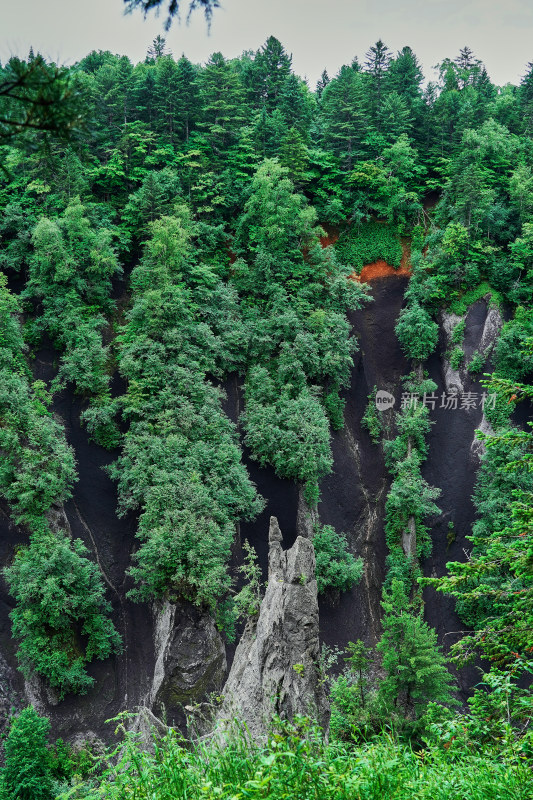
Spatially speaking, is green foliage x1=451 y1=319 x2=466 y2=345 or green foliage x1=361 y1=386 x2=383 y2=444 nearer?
green foliage x1=361 y1=386 x2=383 y2=444

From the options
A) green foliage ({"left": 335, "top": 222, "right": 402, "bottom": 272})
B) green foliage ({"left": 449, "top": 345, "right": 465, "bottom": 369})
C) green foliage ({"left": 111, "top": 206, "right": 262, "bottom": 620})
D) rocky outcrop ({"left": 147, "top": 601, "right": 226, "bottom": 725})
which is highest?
green foliage ({"left": 335, "top": 222, "right": 402, "bottom": 272})

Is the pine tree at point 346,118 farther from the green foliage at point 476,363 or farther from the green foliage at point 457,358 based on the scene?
the green foliage at point 476,363

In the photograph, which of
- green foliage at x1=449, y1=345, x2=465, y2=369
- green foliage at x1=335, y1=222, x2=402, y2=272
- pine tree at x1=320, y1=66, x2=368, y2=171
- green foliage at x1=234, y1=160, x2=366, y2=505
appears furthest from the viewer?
pine tree at x1=320, y1=66, x2=368, y2=171

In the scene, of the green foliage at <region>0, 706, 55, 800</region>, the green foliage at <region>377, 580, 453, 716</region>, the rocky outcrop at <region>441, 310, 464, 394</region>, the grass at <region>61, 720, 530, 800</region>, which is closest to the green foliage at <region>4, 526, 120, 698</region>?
the green foliage at <region>0, 706, 55, 800</region>

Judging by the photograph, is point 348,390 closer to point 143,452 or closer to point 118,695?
point 143,452

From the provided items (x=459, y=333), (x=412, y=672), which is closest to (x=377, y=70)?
(x=459, y=333)

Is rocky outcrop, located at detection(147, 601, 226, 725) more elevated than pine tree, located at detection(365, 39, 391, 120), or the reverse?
pine tree, located at detection(365, 39, 391, 120)

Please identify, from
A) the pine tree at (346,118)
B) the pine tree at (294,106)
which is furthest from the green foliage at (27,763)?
the pine tree at (294,106)

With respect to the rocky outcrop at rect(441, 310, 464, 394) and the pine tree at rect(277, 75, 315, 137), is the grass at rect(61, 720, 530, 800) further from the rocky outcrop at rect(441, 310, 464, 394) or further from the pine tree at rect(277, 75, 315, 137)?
the pine tree at rect(277, 75, 315, 137)
